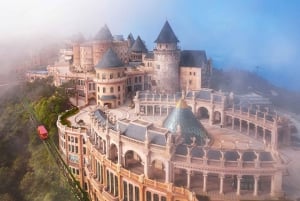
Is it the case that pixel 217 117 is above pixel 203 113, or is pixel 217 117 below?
below

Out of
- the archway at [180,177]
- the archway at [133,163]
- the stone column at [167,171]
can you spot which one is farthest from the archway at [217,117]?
the stone column at [167,171]

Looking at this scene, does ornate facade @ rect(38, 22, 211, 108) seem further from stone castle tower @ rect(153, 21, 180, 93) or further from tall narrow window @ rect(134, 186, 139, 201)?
tall narrow window @ rect(134, 186, 139, 201)

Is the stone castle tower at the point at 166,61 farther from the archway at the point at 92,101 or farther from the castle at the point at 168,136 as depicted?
the archway at the point at 92,101

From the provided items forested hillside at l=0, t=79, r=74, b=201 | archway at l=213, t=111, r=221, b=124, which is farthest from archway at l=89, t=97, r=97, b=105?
archway at l=213, t=111, r=221, b=124

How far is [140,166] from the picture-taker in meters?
12.7

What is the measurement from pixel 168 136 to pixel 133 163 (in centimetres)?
234

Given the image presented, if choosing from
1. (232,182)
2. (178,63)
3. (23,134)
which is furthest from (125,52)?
(232,182)

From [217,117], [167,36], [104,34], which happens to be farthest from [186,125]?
[104,34]

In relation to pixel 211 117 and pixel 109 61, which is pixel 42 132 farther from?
pixel 211 117

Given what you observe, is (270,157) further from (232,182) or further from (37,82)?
(37,82)

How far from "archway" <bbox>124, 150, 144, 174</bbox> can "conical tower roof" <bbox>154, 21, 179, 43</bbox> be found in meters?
10.2

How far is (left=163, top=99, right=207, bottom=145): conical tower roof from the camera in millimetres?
13344

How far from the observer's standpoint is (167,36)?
21.9 m

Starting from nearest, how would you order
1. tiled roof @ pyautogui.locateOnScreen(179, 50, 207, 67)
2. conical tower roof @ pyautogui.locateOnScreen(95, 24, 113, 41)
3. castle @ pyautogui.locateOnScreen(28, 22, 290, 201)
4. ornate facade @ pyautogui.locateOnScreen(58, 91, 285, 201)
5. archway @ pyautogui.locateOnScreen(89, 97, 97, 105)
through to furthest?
ornate facade @ pyautogui.locateOnScreen(58, 91, 285, 201)
castle @ pyautogui.locateOnScreen(28, 22, 290, 201)
tiled roof @ pyautogui.locateOnScreen(179, 50, 207, 67)
archway @ pyautogui.locateOnScreen(89, 97, 97, 105)
conical tower roof @ pyautogui.locateOnScreen(95, 24, 113, 41)
